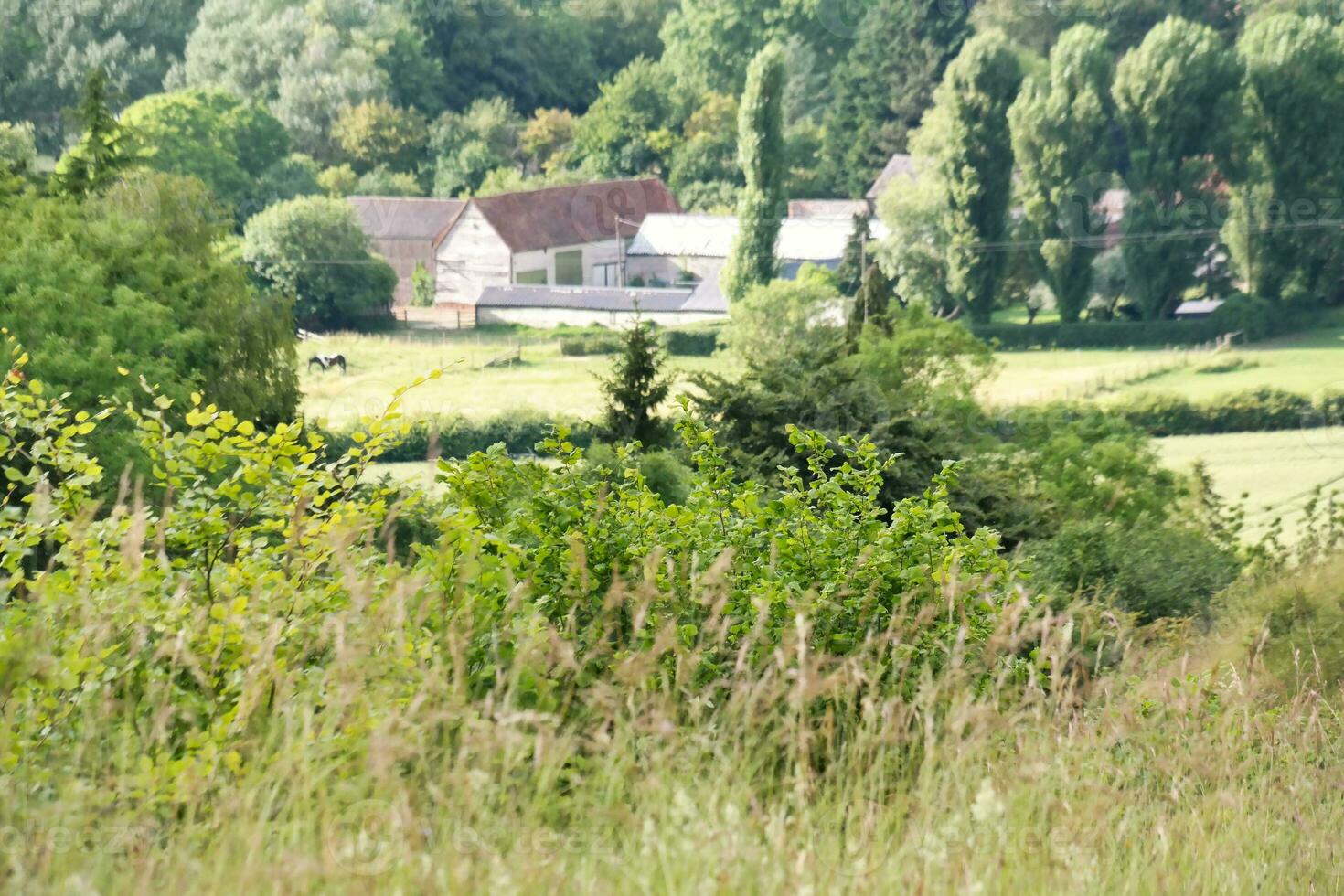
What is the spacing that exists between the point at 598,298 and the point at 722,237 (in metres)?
5.86

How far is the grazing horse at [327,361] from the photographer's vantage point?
1975 inches

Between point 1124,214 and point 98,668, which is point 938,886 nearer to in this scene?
point 98,668

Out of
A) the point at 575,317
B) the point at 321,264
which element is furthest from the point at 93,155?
the point at 321,264

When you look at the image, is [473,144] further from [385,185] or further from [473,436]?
[473,436]

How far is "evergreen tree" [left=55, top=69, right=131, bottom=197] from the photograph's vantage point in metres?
27.5

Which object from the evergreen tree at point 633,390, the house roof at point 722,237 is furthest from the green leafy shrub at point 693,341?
the evergreen tree at point 633,390

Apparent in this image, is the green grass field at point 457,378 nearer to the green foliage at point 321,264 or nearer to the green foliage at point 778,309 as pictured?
the green foliage at point 778,309

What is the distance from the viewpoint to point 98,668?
308cm

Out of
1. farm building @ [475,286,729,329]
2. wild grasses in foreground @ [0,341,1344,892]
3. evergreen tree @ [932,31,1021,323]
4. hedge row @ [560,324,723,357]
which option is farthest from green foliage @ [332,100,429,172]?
wild grasses in foreground @ [0,341,1344,892]

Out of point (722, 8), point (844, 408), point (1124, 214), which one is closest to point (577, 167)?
point (722, 8)

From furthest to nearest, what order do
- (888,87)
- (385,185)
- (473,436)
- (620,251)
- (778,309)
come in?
(385,185), (888,87), (620,251), (778,309), (473,436)

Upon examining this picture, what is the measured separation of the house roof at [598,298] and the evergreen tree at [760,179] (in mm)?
2355

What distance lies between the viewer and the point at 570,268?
61.9m

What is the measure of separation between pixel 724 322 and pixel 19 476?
→ 4922 centimetres
